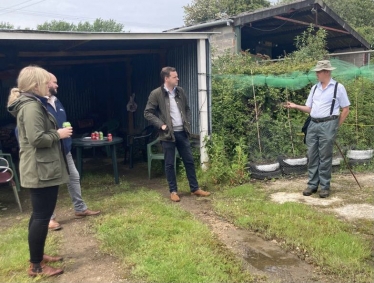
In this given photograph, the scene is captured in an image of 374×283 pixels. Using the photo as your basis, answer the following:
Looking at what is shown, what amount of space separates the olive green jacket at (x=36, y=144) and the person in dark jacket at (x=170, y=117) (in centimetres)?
220

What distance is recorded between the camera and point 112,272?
341 centimetres

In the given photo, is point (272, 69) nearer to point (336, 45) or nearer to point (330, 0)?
point (336, 45)

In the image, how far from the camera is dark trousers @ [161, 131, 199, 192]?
543cm

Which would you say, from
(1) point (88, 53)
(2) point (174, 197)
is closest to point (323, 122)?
(2) point (174, 197)

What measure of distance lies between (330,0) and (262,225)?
94.0ft

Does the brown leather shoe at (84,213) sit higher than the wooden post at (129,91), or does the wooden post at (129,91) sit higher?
the wooden post at (129,91)

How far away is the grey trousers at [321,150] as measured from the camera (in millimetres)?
5180

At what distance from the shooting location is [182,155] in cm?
555

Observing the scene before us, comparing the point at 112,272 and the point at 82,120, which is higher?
the point at 82,120

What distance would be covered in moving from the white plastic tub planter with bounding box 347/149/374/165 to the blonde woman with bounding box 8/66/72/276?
527cm

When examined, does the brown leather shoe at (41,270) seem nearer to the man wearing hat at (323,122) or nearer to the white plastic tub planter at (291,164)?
the man wearing hat at (323,122)

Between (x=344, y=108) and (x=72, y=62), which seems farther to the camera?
(x=72, y=62)

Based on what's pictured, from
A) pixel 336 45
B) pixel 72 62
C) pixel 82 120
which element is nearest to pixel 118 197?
pixel 72 62

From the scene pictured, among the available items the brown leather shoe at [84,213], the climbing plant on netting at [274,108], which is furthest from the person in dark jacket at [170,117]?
the climbing plant on netting at [274,108]
